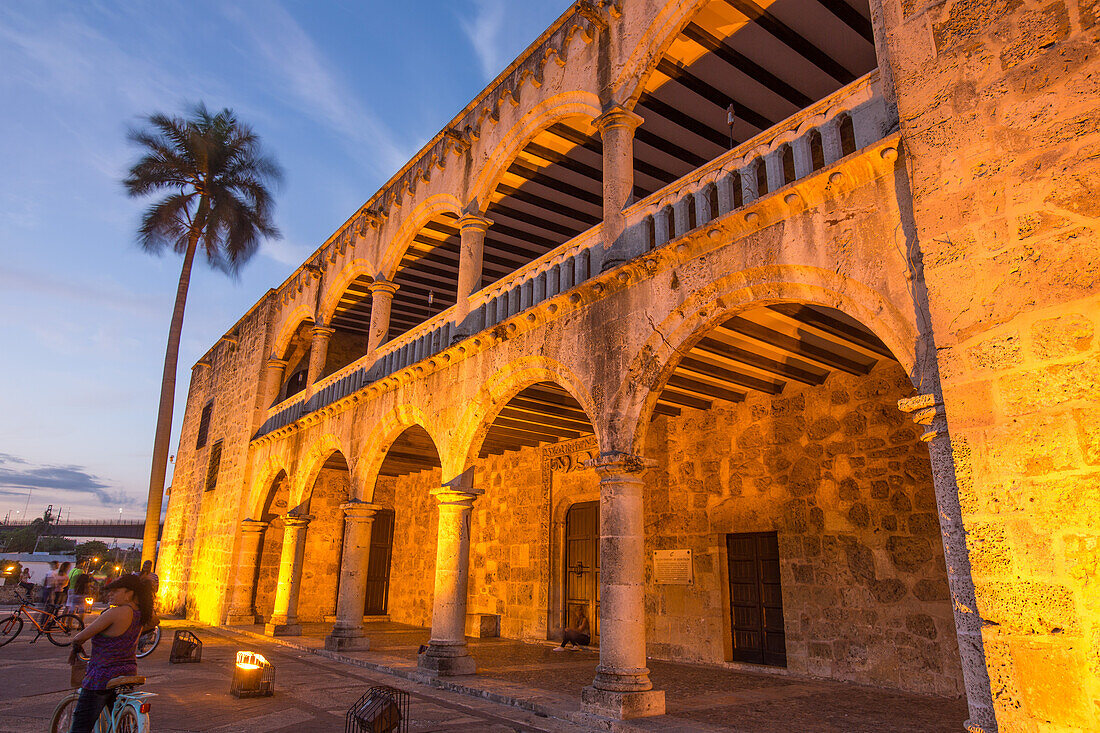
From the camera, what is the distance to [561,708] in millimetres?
5453

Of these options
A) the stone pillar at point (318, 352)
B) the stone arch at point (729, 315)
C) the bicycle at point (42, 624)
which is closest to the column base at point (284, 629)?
the bicycle at point (42, 624)

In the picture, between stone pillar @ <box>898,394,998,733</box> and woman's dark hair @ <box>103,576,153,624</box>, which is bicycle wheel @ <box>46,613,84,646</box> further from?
stone pillar @ <box>898,394,998,733</box>

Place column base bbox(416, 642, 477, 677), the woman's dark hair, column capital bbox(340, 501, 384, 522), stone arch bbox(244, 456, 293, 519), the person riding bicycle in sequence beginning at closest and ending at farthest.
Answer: the person riding bicycle → the woman's dark hair → column base bbox(416, 642, 477, 677) → column capital bbox(340, 501, 384, 522) → stone arch bbox(244, 456, 293, 519)

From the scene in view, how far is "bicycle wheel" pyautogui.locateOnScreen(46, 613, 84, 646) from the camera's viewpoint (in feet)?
32.2

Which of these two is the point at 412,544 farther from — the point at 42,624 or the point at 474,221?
the point at 474,221

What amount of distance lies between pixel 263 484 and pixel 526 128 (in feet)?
31.3

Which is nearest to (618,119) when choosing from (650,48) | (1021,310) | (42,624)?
(650,48)

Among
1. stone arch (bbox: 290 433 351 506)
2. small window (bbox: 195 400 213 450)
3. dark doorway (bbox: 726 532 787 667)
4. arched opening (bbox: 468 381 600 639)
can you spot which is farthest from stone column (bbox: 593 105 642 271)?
small window (bbox: 195 400 213 450)

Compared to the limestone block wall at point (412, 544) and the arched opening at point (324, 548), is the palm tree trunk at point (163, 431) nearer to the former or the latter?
the arched opening at point (324, 548)

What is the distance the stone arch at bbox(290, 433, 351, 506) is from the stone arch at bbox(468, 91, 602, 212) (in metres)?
5.37

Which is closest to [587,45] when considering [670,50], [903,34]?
[670,50]

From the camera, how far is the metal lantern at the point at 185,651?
8125 mm

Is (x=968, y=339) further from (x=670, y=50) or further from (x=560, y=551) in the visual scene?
(x=560, y=551)

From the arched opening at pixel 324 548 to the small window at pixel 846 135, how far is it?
38.9 feet
